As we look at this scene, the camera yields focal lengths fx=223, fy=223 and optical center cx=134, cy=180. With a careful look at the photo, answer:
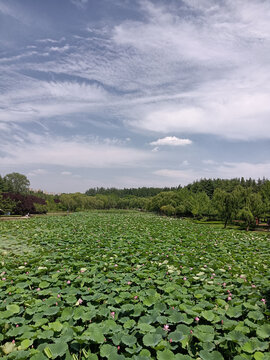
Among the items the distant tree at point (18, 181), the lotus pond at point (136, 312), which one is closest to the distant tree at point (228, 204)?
the lotus pond at point (136, 312)

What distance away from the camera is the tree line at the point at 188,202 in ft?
73.3

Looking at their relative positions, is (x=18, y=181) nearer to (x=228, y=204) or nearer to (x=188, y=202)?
(x=188, y=202)

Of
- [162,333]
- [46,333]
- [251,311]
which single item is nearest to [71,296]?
[46,333]

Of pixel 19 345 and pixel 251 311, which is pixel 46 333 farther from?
pixel 251 311

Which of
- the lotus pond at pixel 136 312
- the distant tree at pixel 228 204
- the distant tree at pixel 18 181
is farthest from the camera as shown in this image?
the distant tree at pixel 18 181

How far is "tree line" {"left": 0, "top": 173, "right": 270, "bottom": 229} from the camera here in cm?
2234

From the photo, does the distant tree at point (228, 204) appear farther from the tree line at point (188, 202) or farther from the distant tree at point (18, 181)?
the distant tree at point (18, 181)

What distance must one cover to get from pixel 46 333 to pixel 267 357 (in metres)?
2.43

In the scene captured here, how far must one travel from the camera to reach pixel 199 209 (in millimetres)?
36000

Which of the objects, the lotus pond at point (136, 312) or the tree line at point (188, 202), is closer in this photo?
the lotus pond at point (136, 312)

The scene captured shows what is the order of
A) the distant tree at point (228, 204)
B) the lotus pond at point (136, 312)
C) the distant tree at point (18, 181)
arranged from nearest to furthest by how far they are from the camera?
the lotus pond at point (136, 312) < the distant tree at point (228, 204) < the distant tree at point (18, 181)

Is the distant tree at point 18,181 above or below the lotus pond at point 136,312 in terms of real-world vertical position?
above

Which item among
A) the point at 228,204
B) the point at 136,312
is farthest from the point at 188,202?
the point at 136,312

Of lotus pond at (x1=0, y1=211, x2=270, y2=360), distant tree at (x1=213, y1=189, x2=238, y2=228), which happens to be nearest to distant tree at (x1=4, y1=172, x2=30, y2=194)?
distant tree at (x1=213, y1=189, x2=238, y2=228)
